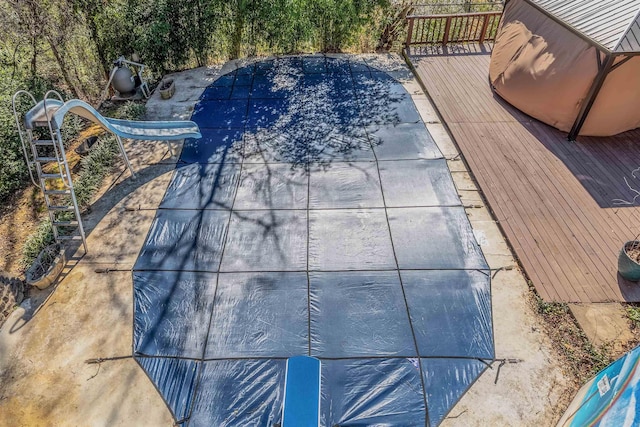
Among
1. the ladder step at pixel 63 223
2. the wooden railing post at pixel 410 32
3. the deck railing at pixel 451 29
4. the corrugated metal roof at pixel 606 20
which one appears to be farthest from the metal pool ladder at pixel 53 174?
the deck railing at pixel 451 29

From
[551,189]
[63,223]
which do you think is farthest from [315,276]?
[551,189]

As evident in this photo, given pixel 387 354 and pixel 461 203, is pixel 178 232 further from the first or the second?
pixel 461 203

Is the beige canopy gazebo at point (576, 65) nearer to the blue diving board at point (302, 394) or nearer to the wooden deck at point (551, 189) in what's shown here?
the wooden deck at point (551, 189)

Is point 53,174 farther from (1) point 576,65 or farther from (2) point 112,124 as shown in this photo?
(1) point 576,65

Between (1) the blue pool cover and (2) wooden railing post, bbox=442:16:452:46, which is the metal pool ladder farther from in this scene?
(2) wooden railing post, bbox=442:16:452:46

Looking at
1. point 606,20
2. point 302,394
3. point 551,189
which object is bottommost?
point 302,394

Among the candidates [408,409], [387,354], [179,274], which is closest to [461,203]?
[387,354]

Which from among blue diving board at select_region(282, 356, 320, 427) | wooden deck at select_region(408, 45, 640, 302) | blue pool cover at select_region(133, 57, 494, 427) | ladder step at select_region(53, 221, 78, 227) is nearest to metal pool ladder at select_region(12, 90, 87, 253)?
ladder step at select_region(53, 221, 78, 227)
